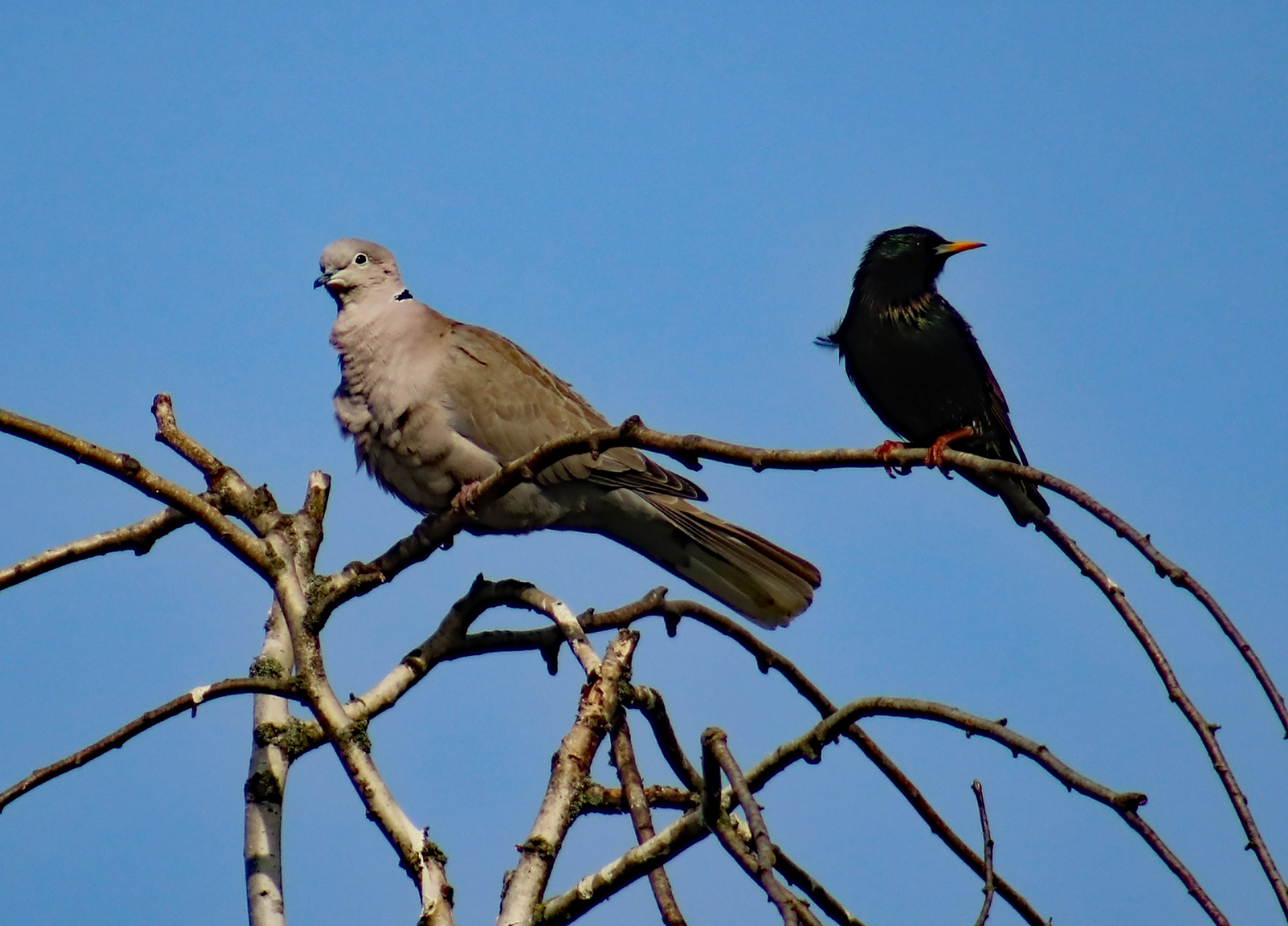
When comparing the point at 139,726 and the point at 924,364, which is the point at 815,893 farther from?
the point at 924,364

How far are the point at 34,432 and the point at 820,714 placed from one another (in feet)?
6.92

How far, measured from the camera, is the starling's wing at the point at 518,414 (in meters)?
5.07

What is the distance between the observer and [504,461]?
510 cm

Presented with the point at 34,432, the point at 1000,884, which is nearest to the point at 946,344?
the point at 1000,884

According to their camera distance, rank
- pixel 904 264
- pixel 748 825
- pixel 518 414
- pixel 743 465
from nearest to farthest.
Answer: pixel 748 825, pixel 743 465, pixel 518 414, pixel 904 264

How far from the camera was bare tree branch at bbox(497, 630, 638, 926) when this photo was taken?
282cm

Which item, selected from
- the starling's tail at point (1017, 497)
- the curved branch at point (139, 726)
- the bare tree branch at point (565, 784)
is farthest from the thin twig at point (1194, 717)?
the starling's tail at point (1017, 497)

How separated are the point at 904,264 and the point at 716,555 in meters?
2.19

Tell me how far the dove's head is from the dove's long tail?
1.35m

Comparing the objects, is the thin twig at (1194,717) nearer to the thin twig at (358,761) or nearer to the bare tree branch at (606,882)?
the bare tree branch at (606,882)

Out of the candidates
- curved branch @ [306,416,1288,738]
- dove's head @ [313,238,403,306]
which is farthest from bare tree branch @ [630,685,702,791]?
dove's head @ [313,238,403,306]

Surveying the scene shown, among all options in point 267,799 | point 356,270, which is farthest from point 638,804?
point 356,270

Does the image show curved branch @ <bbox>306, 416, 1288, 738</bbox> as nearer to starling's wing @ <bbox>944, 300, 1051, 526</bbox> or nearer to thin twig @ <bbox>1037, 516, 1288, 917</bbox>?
thin twig @ <bbox>1037, 516, 1288, 917</bbox>

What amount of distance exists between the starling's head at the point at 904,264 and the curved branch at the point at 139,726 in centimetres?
428
